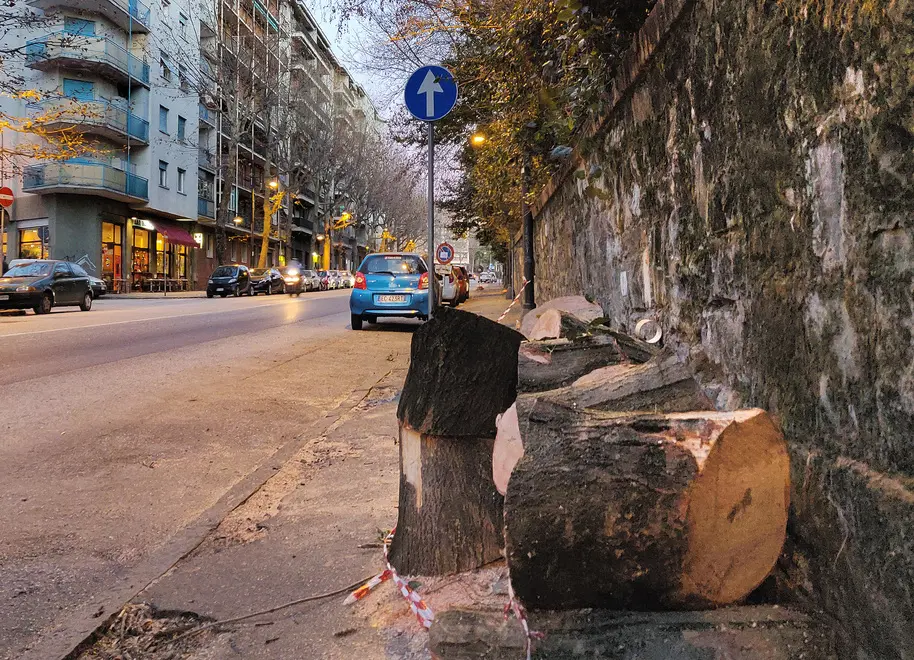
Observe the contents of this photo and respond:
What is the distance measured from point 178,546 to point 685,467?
89.8 inches

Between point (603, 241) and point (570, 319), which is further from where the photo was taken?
point (603, 241)

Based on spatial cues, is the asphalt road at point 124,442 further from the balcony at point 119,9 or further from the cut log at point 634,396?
the balcony at point 119,9

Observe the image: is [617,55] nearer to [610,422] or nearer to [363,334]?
[610,422]

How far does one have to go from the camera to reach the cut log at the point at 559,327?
356 cm

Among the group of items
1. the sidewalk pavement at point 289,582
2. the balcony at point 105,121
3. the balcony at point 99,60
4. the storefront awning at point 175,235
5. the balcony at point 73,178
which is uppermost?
the balcony at point 99,60

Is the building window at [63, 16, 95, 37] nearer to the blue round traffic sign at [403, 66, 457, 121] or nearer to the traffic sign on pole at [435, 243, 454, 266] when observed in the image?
the traffic sign on pole at [435, 243, 454, 266]

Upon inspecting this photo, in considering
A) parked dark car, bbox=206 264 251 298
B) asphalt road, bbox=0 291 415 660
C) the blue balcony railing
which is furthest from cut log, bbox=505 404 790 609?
the blue balcony railing

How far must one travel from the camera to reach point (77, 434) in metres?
4.93

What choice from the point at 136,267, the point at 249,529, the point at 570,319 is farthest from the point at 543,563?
the point at 136,267

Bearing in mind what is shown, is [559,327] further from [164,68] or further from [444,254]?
[164,68]

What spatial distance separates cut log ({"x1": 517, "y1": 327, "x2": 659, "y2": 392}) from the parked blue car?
1038 centimetres

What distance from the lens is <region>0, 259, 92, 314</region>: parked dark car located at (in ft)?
54.9

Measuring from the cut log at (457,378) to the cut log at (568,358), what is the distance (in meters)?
0.14

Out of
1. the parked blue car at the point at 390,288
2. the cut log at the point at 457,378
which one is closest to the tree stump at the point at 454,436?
the cut log at the point at 457,378
